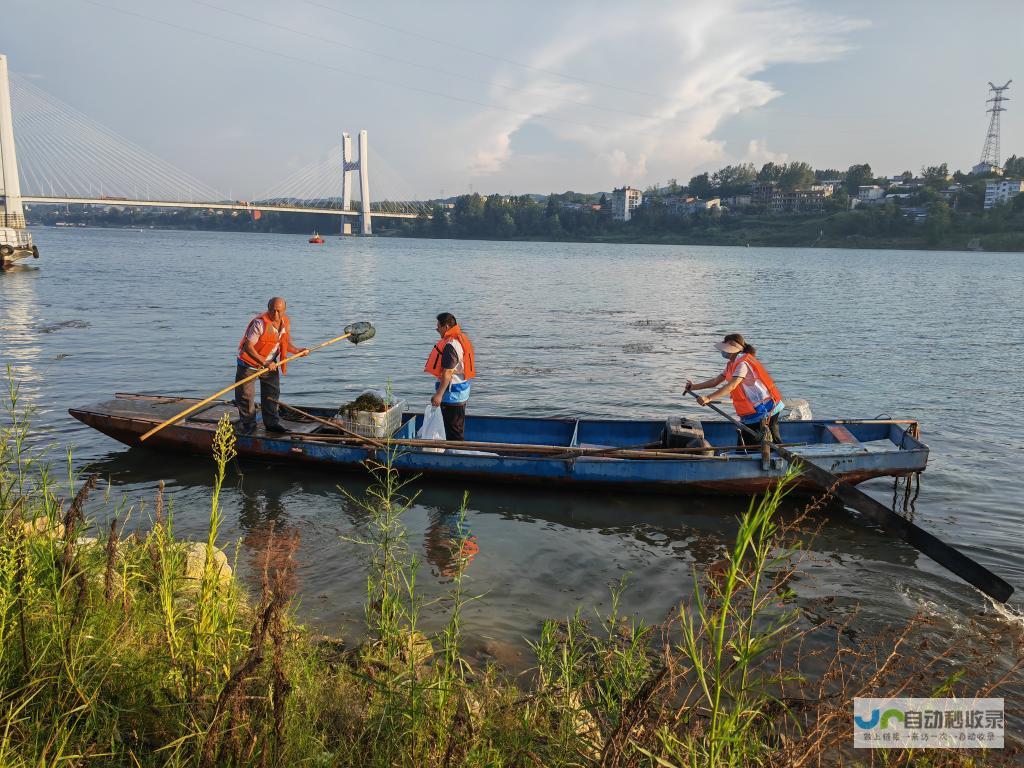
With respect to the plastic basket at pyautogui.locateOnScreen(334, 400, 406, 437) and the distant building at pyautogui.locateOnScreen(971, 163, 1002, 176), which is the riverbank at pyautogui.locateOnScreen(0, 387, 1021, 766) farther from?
the distant building at pyautogui.locateOnScreen(971, 163, 1002, 176)

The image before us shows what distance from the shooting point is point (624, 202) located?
173 m

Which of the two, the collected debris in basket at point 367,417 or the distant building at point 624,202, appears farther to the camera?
the distant building at point 624,202

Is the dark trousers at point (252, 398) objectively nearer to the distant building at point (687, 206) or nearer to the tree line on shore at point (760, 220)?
the tree line on shore at point (760, 220)

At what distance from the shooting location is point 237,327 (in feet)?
86.5

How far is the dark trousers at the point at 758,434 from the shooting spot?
30.6ft

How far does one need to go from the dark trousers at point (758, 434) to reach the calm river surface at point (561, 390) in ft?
2.96

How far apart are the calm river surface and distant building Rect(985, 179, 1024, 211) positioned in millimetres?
100429

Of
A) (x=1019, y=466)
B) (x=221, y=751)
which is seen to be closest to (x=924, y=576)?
(x=1019, y=466)

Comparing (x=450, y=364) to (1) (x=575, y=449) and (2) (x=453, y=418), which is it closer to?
(2) (x=453, y=418)

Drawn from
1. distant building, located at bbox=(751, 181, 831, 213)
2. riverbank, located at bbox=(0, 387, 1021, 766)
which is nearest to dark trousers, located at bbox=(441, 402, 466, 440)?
riverbank, located at bbox=(0, 387, 1021, 766)

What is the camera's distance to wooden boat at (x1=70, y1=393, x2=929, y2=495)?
9.23m

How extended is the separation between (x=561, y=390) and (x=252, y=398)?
27.8 ft

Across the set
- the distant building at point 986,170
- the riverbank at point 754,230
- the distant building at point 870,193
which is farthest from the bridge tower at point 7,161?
the distant building at point 986,170

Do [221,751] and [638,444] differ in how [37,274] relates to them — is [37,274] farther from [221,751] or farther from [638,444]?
[221,751]
